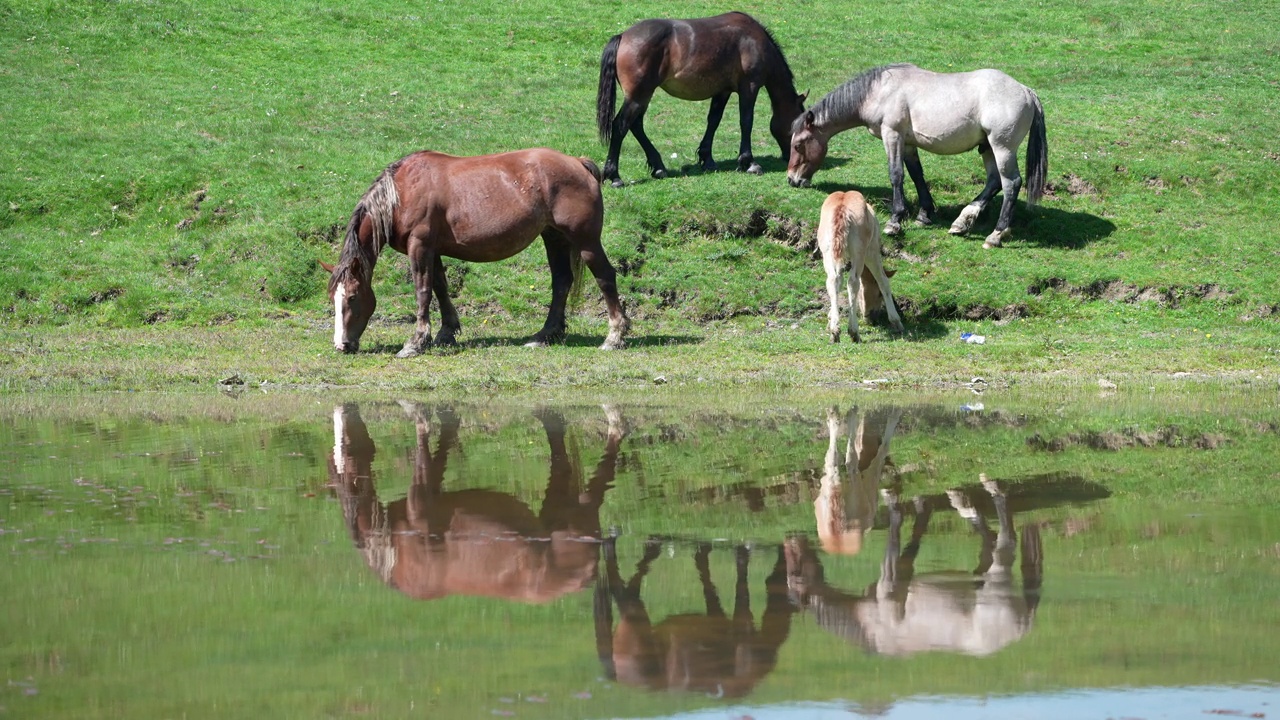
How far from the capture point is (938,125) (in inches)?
749

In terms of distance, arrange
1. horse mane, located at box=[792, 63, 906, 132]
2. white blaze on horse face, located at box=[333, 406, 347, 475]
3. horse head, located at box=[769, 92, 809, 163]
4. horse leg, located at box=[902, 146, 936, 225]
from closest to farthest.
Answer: white blaze on horse face, located at box=[333, 406, 347, 475]
horse leg, located at box=[902, 146, 936, 225]
horse mane, located at box=[792, 63, 906, 132]
horse head, located at box=[769, 92, 809, 163]

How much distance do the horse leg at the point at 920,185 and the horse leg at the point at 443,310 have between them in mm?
6817

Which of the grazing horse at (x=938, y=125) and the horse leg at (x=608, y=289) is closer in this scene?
the horse leg at (x=608, y=289)

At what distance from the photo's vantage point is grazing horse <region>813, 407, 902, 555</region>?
7664mm

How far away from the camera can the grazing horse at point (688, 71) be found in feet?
69.5

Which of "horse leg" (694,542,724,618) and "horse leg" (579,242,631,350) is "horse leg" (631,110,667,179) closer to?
"horse leg" (579,242,631,350)

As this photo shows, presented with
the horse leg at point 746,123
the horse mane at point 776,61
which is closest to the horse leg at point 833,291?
the horse leg at point 746,123

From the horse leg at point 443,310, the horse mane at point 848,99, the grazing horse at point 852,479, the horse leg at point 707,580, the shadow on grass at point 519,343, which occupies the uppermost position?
the horse mane at point 848,99

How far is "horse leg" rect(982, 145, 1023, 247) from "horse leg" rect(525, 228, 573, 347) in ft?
19.2

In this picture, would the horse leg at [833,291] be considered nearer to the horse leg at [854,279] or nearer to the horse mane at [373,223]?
the horse leg at [854,279]

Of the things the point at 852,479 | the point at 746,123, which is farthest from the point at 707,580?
the point at 746,123

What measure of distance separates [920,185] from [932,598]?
45.5 feet

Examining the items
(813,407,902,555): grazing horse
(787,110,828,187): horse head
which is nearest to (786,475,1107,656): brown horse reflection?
(813,407,902,555): grazing horse

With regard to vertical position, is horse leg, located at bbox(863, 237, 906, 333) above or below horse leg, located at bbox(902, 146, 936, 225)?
below
